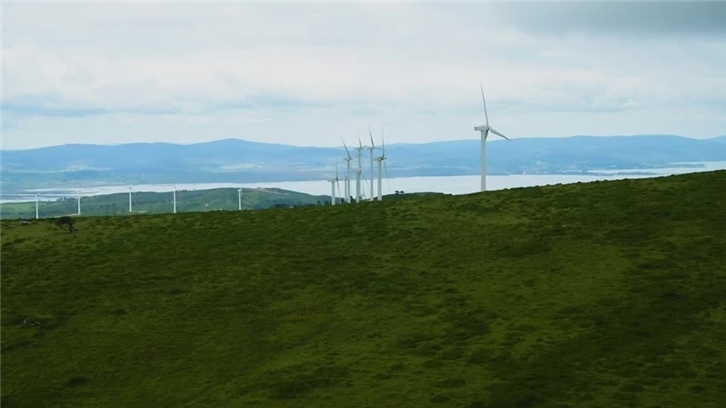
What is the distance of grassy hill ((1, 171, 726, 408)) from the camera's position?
947 inches

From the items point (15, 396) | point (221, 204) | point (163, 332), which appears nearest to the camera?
point (15, 396)

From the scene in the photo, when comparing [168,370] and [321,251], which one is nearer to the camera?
[168,370]

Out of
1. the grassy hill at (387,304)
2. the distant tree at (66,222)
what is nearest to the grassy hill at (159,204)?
the distant tree at (66,222)

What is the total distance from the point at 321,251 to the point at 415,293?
738 cm

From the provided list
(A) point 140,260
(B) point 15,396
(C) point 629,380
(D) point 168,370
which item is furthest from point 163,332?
(C) point 629,380

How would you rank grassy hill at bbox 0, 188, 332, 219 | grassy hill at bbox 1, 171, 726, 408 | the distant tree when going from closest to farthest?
1. grassy hill at bbox 1, 171, 726, 408
2. the distant tree
3. grassy hill at bbox 0, 188, 332, 219

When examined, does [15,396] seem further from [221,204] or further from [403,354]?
[221,204]

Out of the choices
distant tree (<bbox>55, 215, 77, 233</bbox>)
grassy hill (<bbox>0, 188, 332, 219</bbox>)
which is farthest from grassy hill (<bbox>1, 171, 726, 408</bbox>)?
grassy hill (<bbox>0, 188, 332, 219</bbox>)

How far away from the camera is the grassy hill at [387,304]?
2405 cm

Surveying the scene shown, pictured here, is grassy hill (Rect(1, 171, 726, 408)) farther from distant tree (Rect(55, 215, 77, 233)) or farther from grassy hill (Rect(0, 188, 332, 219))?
grassy hill (Rect(0, 188, 332, 219))

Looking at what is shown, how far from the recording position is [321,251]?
38656mm

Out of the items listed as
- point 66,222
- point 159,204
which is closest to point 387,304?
point 66,222

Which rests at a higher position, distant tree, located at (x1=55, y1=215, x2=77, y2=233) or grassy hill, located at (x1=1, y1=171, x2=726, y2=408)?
distant tree, located at (x1=55, y1=215, x2=77, y2=233)

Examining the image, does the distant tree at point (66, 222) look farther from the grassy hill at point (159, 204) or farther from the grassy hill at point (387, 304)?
the grassy hill at point (159, 204)
